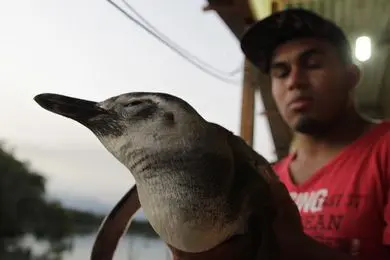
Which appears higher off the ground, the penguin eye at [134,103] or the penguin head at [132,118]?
the penguin eye at [134,103]

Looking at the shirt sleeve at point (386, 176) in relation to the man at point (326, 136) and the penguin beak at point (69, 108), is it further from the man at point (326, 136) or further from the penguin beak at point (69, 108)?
the penguin beak at point (69, 108)

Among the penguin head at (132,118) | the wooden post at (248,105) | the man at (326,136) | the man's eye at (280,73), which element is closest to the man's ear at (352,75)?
the man at (326,136)

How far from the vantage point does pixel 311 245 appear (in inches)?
15.8

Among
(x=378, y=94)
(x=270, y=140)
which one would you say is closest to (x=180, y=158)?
(x=270, y=140)

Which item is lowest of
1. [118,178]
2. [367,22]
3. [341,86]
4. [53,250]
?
[53,250]

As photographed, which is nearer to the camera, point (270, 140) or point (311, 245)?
point (311, 245)

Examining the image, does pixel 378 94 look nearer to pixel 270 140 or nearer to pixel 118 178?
pixel 270 140

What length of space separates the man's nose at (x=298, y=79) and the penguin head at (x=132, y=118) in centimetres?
41

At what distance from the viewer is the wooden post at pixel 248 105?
5.02ft

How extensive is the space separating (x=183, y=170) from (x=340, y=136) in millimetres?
490

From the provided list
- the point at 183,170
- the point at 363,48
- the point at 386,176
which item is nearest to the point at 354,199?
the point at 386,176

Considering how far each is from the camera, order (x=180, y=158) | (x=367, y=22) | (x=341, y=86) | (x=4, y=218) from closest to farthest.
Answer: (x=180, y=158) → (x=4, y=218) → (x=341, y=86) → (x=367, y=22)

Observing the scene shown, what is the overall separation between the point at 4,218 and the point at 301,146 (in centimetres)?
45

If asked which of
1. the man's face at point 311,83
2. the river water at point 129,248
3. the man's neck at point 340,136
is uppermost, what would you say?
the man's face at point 311,83
